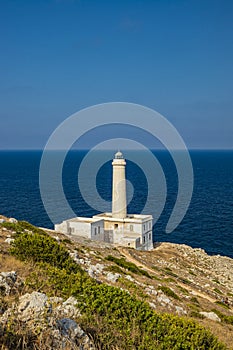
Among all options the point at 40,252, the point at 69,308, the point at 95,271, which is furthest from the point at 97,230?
Answer: the point at 69,308

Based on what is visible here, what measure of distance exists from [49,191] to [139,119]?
206 feet

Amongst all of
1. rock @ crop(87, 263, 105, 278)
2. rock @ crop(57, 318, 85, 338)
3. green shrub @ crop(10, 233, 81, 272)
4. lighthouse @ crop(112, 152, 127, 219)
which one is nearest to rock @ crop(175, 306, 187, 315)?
rock @ crop(87, 263, 105, 278)

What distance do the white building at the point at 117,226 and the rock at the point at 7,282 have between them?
2760 cm

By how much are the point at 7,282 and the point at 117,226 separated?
32.8 m

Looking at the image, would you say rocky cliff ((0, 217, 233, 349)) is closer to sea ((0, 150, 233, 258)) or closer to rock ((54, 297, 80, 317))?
rock ((54, 297, 80, 317))

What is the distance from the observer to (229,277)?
4009 centimetres

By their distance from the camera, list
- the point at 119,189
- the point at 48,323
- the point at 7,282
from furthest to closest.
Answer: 1. the point at 119,189
2. the point at 7,282
3. the point at 48,323

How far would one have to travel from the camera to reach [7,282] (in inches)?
364

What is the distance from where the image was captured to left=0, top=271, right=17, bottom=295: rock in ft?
28.7

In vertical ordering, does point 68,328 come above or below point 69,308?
above

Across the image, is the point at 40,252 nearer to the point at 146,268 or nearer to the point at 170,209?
the point at 146,268

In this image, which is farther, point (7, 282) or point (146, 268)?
point (146, 268)

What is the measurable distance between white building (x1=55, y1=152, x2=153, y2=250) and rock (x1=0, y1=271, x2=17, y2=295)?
2760 centimetres

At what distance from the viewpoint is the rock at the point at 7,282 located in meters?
8.75
